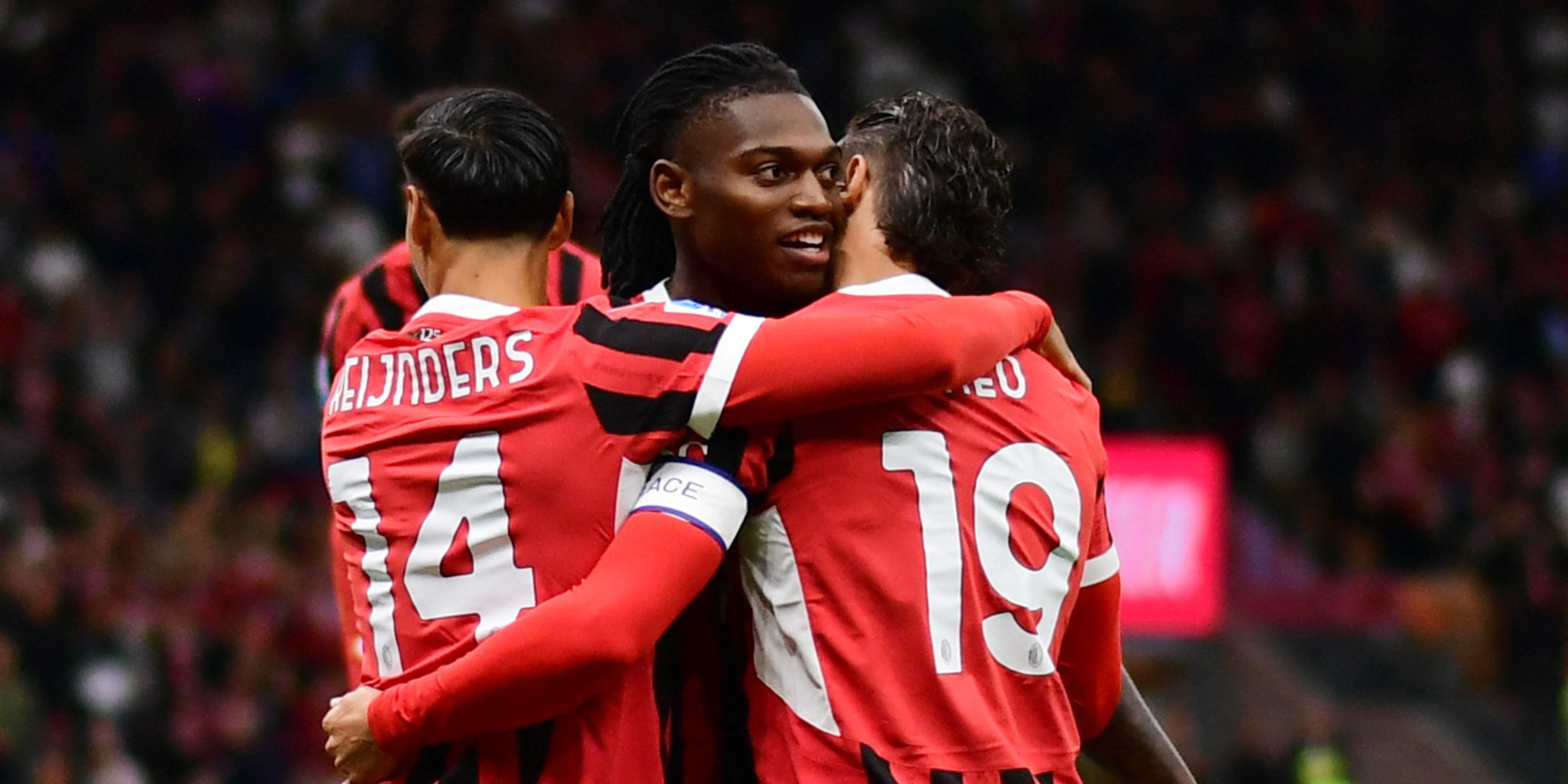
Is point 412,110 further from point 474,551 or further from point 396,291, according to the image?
point 474,551

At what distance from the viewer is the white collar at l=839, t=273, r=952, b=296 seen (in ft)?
10.5

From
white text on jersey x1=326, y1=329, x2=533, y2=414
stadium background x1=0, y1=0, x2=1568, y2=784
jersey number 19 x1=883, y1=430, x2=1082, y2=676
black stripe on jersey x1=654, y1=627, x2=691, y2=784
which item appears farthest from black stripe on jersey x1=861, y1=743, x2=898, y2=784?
stadium background x1=0, y1=0, x2=1568, y2=784

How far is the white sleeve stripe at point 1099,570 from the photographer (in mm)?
3426

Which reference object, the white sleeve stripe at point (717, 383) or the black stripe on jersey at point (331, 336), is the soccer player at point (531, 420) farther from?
the black stripe on jersey at point (331, 336)

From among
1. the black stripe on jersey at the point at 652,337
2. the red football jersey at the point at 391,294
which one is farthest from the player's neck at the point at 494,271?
the red football jersey at the point at 391,294

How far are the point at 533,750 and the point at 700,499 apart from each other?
473 millimetres

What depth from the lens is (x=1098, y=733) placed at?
3.60m

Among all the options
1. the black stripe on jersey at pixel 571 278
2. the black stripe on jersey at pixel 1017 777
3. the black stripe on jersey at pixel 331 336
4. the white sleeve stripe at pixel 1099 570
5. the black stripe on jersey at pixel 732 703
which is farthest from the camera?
the black stripe on jersey at pixel 331 336

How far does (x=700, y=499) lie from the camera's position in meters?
2.97

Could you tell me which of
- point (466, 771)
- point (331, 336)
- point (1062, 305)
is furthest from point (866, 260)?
point (1062, 305)

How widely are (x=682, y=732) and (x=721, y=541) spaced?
0.37 m

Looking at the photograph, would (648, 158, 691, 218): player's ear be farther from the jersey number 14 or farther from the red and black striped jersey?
the red and black striped jersey

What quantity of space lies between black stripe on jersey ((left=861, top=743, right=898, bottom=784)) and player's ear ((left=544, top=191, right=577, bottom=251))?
96 centimetres

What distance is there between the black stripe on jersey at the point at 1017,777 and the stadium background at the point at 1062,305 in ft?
24.8
